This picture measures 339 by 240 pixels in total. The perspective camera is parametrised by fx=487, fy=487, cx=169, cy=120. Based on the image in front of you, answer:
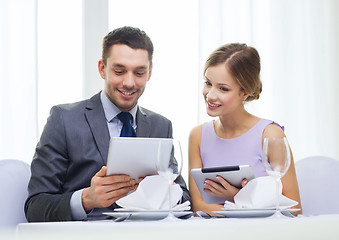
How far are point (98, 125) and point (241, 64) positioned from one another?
701 millimetres

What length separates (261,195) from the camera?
1432 millimetres

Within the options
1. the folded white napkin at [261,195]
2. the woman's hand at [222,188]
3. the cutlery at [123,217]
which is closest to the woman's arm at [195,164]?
the woman's hand at [222,188]

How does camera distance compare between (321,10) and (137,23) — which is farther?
(321,10)

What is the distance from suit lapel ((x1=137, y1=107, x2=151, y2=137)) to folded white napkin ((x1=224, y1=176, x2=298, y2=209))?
0.72 m

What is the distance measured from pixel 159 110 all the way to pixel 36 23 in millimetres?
979

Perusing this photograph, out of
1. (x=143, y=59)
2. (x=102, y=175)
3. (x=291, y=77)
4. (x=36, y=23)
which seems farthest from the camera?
(x=291, y=77)

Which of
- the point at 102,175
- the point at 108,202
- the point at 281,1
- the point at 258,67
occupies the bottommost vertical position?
the point at 108,202

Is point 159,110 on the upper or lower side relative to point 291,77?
lower

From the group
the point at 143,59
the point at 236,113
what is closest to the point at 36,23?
the point at 143,59

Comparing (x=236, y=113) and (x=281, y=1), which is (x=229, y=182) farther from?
(x=281, y=1)

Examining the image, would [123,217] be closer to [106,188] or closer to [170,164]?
[170,164]

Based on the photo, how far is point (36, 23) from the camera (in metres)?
3.07

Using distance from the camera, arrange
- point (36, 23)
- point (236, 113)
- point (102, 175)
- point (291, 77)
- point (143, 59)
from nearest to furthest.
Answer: point (102, 175) < point (143, 59) < point (236, 113) < point (36, 23) < point (291, 77)

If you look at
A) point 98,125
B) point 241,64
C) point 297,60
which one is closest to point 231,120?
point 241,64
